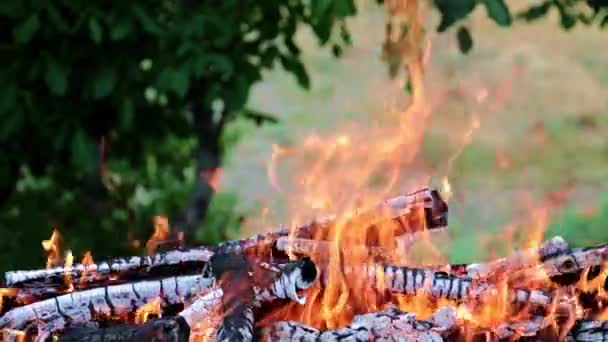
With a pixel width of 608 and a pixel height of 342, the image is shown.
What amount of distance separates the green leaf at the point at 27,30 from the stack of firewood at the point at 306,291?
89 cm

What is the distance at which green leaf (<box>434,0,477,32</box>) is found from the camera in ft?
8.41

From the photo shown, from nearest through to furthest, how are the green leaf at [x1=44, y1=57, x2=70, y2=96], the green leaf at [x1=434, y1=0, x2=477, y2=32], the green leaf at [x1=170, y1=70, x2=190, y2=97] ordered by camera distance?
the green leaf at [x1=434, y1=0, x2=477, y2=32], the green leaf at [x1=170, y1=70, x2=190, y2=97], the green leaf at [x1=44, y1=57, x2=70, y2=96]

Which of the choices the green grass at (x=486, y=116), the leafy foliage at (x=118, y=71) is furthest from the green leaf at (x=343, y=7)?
the green grass at (x=486, y=116)

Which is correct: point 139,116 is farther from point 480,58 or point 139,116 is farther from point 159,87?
point 480,58

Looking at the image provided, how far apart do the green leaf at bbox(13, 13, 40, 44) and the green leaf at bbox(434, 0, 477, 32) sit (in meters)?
1.13

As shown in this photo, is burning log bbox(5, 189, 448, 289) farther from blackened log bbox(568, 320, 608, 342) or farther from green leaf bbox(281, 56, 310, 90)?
green leaf bbox(281, 56, 310, 90)

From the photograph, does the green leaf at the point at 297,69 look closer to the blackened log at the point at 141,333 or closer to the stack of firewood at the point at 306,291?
the stack of firewood at the point at 306,291

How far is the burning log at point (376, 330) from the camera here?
2039 mm

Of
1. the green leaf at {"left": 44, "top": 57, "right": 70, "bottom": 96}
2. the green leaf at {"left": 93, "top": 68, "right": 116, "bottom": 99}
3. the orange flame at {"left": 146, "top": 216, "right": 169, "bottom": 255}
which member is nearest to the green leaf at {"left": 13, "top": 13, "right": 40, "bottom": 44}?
the green leaf at {"left": 44, "top": 57, "right": 70, "bottom": 96}

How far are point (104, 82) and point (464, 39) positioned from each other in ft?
3.36

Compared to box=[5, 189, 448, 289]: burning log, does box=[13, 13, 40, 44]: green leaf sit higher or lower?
higher

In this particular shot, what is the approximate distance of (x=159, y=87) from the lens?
304cm

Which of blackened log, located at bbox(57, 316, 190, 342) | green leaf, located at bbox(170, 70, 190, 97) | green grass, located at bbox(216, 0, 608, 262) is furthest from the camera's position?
green grass, located at bbox(216, 0, 608, 262)

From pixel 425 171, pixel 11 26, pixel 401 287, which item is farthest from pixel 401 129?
pixel 425 171
